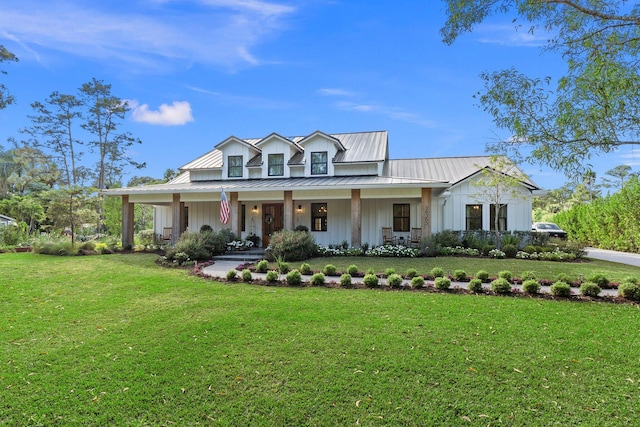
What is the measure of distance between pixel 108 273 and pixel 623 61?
12420 mm

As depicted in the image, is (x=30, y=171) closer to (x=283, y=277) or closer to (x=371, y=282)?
(x=283, y=277)

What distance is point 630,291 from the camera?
Answer: 7.15m

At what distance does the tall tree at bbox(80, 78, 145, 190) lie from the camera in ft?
99.4

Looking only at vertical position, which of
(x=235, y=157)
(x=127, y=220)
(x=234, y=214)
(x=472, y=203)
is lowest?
(x=127, y=220)

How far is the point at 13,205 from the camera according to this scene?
2705cm

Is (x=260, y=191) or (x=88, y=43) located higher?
(x=88, y=43)

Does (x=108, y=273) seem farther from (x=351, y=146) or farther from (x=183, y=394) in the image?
(x=351, y=146)

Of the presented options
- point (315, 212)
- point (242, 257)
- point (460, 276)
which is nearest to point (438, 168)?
point (315, 212)

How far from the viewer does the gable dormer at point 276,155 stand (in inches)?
691

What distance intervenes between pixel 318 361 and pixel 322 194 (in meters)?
11.1

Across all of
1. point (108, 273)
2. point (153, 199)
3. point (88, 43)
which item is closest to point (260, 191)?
point (153, 199)

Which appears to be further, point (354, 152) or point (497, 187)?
point (354, 152)

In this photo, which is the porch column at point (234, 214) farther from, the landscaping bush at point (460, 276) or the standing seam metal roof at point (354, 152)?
the landscaping bush at point (460, 276)

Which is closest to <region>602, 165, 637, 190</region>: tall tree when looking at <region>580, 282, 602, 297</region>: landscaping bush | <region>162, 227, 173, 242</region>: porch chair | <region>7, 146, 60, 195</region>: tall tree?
<region>580, 282, 602, 297</region>: landscaping bush
